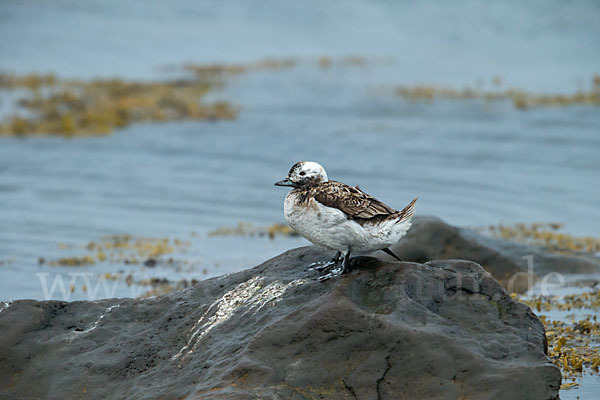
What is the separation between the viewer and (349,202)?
7.73m

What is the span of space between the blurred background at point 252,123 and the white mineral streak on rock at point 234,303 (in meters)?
4.49

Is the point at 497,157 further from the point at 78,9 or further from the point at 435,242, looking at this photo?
the point at 78,9

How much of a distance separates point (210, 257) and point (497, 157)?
1124cm

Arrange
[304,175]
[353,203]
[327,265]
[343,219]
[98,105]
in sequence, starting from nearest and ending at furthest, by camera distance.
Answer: [343,219] → [353,203] → [327,265] → [304,175] → [98,105]

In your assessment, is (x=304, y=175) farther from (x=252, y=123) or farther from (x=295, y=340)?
(x=252, y=123)

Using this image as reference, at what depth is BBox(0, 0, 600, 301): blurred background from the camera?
51.3 feet

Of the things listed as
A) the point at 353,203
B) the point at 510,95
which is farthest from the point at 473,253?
the point at 510,95

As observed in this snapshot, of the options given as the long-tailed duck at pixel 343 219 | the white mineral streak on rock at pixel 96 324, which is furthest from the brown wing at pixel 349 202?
the white mineral streak on rock at pixel 96 324

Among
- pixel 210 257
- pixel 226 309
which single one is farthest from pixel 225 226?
pixel 226 309

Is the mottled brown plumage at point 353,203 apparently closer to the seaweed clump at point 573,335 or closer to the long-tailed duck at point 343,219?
the long-tailed duck at point 343,219

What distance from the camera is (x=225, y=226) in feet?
53.8

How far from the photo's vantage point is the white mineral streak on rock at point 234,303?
775 centimetres

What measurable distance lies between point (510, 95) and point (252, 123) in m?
9.75

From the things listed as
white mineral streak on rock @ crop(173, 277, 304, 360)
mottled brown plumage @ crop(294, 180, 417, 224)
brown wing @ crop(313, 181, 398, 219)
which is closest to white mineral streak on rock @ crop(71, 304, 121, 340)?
white mineral streak on rock @ crop(173, 277, 304, 360)
